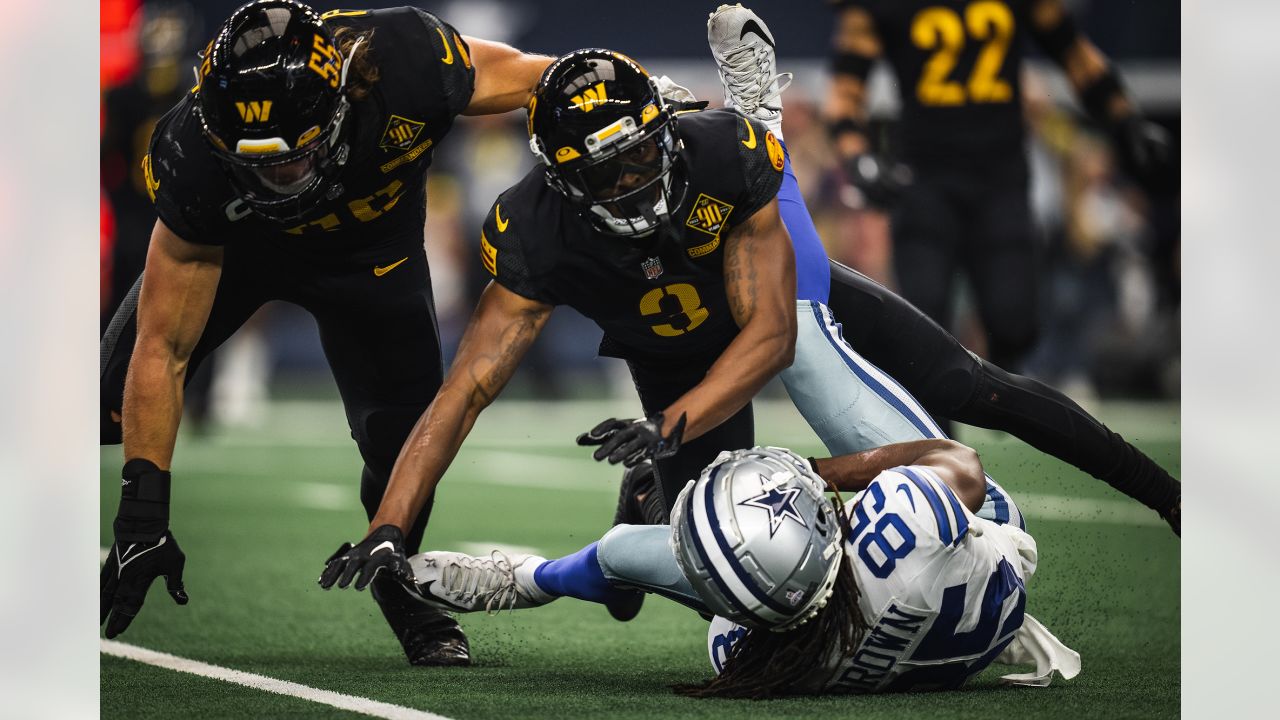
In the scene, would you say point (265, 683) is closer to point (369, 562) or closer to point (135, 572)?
point (135, 572)

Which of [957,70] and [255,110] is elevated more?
[255,110]

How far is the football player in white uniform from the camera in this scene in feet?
7.22

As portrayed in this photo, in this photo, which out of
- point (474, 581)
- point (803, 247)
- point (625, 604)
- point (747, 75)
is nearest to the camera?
point (474, 581)

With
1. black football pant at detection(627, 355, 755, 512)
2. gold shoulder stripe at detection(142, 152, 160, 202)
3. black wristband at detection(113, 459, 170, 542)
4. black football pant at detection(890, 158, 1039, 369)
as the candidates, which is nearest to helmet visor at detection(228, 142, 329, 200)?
gold shoulder stripe at detection(142, 152, 160, 202)

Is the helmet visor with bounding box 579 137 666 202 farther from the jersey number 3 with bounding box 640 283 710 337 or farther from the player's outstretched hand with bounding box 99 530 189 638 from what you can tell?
the player's outstretched hand with bounding box 99 530 189 638

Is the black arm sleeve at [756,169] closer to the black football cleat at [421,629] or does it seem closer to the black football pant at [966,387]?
the black football pant at [966,387]

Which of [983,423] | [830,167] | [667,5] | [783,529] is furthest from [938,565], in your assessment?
[830,167]

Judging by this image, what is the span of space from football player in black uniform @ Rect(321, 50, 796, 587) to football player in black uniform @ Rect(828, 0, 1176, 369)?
4.17 feet

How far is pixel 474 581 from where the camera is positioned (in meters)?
2.53

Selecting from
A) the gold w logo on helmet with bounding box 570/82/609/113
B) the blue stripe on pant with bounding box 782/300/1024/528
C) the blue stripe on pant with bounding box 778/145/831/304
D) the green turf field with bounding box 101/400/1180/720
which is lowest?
the green turf field with bounding box 101/400/1180/720

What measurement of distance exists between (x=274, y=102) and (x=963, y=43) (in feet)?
8.25

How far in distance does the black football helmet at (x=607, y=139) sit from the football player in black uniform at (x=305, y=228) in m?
0.33

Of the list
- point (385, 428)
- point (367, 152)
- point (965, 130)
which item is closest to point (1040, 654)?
point (385, 428)
